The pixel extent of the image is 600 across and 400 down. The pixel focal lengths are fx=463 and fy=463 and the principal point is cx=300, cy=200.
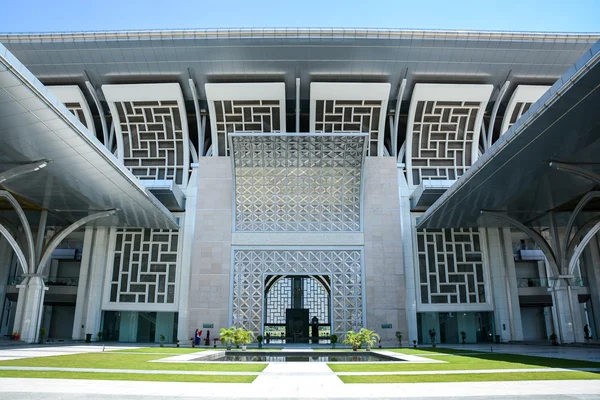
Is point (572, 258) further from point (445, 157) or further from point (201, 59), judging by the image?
point (201, 59)

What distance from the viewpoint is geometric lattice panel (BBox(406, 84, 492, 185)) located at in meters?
37.3

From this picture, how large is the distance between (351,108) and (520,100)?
13.6 metres

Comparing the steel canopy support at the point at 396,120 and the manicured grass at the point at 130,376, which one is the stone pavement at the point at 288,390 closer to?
the manicured grass at the point at 130,376

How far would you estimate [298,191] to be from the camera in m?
36.3

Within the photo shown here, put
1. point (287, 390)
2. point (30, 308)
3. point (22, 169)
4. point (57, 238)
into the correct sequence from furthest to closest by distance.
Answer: point (57, 238) → point (30, 308) → point (22, 169) → point (287, 390)

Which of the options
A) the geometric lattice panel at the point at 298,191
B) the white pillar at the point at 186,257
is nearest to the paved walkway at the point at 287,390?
the white pillar at the point at 186,257

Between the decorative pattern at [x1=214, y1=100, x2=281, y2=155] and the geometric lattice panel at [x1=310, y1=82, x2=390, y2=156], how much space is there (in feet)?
10.5

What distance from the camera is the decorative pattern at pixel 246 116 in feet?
121

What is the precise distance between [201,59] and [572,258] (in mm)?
29694

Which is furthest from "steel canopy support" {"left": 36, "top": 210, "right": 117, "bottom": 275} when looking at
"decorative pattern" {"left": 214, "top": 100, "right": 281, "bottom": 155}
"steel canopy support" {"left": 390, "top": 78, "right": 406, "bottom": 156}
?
"steel canopy support" {"left": 390, "top": 78, "right": 406, "bottom": 156}

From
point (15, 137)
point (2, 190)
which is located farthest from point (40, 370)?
point (2, 190)

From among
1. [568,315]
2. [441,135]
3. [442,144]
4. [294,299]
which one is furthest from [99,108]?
[568,315]

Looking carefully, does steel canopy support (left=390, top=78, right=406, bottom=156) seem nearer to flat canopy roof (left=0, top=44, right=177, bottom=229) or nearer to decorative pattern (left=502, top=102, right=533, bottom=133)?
decorative pattern (left=502, top=102, right=533, bottom=133)

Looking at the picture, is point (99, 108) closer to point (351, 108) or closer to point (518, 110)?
point (351, 108)
